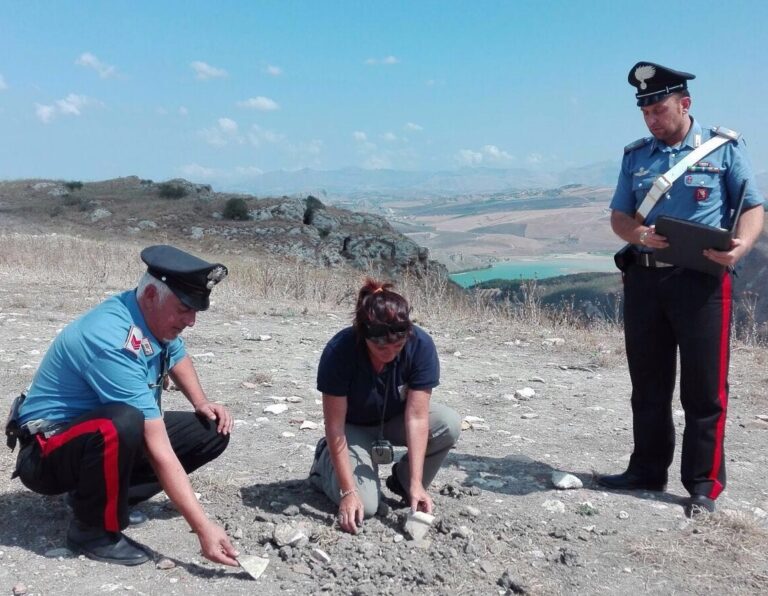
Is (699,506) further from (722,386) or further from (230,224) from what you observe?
(230,224)

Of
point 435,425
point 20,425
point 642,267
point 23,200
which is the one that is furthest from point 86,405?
point 23,200

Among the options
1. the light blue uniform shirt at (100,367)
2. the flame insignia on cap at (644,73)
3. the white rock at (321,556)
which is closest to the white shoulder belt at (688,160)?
the flame insignia on cap at (644,73)

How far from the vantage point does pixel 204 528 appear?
277cm

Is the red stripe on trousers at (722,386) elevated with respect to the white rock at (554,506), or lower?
elevated

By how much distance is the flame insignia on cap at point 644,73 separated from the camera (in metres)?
3.33

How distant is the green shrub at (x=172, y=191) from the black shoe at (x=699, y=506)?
28.5 meters

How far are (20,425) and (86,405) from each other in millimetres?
290

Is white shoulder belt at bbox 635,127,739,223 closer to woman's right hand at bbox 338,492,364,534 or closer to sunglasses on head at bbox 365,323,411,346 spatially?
sunglasses on head at bbox 365,323,411,346

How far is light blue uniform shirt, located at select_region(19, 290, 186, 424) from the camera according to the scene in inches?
110

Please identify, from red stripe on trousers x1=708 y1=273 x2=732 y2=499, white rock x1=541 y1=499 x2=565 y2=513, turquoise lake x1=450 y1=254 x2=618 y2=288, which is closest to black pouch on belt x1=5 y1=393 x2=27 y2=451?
white rock x1=541 y1=499 x2=565 y2=513

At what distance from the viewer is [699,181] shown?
3381 millimetres

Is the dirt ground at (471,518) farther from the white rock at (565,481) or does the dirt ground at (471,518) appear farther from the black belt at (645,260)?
the black belt at (645,260)

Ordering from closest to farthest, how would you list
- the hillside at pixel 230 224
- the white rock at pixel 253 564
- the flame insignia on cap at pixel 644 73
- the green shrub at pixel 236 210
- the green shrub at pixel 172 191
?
the white rock at pixel 253 564 → the flame insignia on cap at pixel 644 73 → the hillside at pixel 230 224 → the green shrub at pixel 236 210 → the green shrub at pixel 172 191

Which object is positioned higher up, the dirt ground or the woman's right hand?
the woman's right hand
